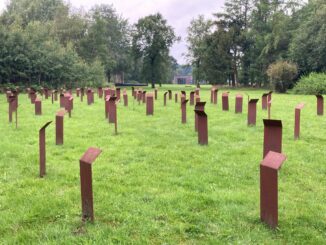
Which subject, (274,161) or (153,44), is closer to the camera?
(274,161)

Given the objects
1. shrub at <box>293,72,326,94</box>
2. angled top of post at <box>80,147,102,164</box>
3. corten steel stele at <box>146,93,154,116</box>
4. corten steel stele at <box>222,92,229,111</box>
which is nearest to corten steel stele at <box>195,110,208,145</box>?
angled top of post at <box>80,147,102,164</box>

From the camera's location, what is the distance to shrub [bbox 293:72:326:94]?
3284cm

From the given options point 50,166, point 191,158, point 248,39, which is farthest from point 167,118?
point 248,39

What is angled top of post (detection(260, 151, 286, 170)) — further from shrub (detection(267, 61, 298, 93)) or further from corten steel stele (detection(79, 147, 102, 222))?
shrub (detection(267, 61, 298, 93))

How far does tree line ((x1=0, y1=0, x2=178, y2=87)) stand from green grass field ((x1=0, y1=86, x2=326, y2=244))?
1126 inches

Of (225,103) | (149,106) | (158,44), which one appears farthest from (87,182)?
(158,44)

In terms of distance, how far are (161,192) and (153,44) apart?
182ft

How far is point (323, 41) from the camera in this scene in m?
38.2

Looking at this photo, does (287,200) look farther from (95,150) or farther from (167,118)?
(167,118)

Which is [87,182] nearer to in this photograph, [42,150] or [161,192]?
[161,192]

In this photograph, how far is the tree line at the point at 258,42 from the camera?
41.1 metres

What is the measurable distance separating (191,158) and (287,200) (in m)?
2.55

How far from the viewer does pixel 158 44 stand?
2327 inches

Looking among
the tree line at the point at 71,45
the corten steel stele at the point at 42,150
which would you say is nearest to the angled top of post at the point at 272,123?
the corten steel stele at the point at 42,150
